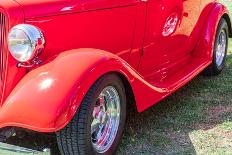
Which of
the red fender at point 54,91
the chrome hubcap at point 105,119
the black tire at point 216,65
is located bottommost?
the black tire at point 216,65

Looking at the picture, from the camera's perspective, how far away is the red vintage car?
2.79 metres

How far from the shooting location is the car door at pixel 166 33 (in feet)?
13.5

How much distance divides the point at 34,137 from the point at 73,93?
0.98m

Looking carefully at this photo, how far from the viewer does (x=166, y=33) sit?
439 cm

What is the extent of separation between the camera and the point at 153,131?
3846mm

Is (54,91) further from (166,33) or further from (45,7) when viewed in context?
(166,33)

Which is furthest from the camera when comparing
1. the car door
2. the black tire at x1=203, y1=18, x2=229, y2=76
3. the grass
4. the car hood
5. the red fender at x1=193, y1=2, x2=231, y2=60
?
the black tire at x1=203, y1=18, x2=229, y2=76

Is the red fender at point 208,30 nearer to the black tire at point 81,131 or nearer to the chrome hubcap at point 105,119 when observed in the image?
the chrome hubcap at point 105,119

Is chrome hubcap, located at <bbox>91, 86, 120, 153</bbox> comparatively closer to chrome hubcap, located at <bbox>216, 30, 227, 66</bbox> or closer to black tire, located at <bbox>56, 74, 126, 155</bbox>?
black tire, located at <bbox>56, 74, 126, 155</bbox>

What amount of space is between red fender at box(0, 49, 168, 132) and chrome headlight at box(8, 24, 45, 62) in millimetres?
118

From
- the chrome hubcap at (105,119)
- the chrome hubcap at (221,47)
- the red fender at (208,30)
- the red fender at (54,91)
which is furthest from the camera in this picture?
the chrome hubcap at (221,47)

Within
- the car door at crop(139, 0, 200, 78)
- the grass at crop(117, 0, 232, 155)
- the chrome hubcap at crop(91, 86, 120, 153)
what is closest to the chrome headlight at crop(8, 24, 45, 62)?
the chrome hubcap at crop(91, 86, 120, 153)

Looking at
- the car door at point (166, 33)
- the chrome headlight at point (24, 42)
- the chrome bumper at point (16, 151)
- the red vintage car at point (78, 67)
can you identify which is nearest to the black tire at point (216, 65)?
the car door at point (166, 33)

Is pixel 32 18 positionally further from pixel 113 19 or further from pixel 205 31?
pixel 205 31
